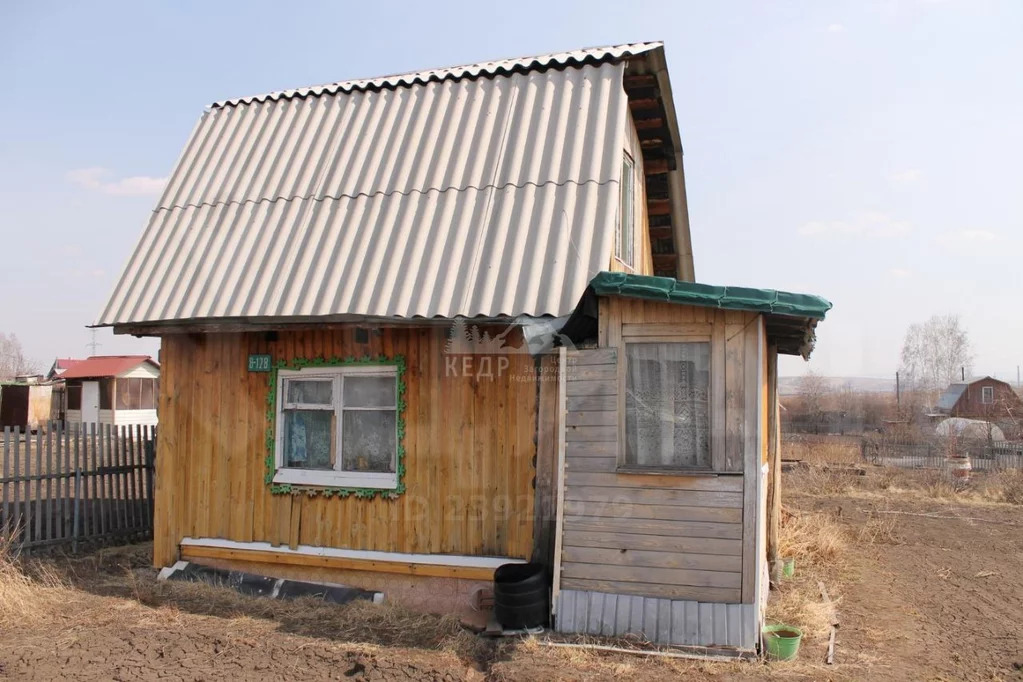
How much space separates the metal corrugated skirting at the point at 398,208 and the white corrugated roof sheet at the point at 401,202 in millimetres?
18

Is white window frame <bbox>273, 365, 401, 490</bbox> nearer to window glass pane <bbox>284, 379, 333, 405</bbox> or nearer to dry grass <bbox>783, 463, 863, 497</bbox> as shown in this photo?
window glass pane <bbox>284, 379, 333, 405</bbox>

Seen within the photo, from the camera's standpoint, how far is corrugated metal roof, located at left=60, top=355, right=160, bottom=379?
33875 mm

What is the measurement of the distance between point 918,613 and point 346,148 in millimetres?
8343

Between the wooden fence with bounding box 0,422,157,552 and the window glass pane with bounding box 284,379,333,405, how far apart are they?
12.5 feet

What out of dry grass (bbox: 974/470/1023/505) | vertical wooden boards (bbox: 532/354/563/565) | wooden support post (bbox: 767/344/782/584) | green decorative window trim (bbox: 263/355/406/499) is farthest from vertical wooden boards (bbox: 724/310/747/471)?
dry grass (bbox: 974/470/1023/505)

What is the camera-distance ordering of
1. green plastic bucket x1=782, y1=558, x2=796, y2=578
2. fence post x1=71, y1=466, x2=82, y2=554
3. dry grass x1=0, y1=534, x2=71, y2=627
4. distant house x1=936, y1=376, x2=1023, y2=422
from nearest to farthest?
1. dry grass x1=0, y1=534, x2=71, y2=627
2. green plastic bucket x1=782, y1=558, x2=796, y2=578
3. fence post x1=71, y1=466, x2=82, y2=554
4. distant house x1=936, y1=376, x2=1023, y2=422

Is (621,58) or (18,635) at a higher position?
(621,58)

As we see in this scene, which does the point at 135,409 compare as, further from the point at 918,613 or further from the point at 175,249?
the point at 918,613

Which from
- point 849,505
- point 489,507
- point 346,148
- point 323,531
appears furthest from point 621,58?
point 849,505

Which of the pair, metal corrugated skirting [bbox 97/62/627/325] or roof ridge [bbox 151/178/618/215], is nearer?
metal corrugated skirting [bbox 97/62/627/325]

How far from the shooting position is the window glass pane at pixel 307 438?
8336mm

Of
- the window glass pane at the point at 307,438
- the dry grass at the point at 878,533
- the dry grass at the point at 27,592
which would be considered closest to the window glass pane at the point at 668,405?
the window glass pane at the point at 307,438

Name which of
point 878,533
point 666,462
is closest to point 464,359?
point 666,462

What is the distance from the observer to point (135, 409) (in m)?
35.4
